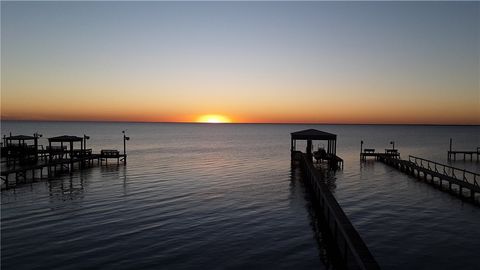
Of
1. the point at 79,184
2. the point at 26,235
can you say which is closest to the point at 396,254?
the point at 26,235

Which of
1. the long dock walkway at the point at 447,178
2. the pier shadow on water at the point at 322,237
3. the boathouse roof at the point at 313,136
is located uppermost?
the boathouse roof at the point at 313,136

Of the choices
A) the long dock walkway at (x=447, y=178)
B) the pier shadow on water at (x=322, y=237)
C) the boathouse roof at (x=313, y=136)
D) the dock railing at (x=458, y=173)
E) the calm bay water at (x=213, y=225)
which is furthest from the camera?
the boathouse roof at (x=313, y=136)

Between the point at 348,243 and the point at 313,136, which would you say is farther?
the point at 313,136

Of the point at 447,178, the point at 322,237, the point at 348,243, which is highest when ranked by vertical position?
the point at 348,243

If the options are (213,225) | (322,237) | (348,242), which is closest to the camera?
(348,242)

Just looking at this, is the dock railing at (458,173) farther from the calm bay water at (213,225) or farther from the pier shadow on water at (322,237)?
the pier shadow on water at (322,237)

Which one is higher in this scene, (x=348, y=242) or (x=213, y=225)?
(x=348, y=242)

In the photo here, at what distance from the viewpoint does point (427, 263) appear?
13.1 m

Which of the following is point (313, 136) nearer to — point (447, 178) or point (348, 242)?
point (447, 178)

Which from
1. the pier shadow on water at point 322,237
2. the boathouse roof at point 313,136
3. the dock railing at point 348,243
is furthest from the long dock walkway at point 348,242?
the boathouse roof at point 313,136

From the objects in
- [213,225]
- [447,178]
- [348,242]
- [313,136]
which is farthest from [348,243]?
[313,136]

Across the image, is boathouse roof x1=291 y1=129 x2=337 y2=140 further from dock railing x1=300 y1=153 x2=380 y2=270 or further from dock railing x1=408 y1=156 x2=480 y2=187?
dock railing x1=300 y1=153 x2=380 y2=270

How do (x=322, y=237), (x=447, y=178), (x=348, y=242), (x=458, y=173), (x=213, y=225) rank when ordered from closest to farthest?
(x=348, y=242) → (x=322, y=237) → (x=213, y=225) → (x=447, y=178) → (x=458, y=173)

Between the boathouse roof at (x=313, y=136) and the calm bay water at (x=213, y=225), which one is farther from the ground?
the boathouse roof at (x=313, y=136)
